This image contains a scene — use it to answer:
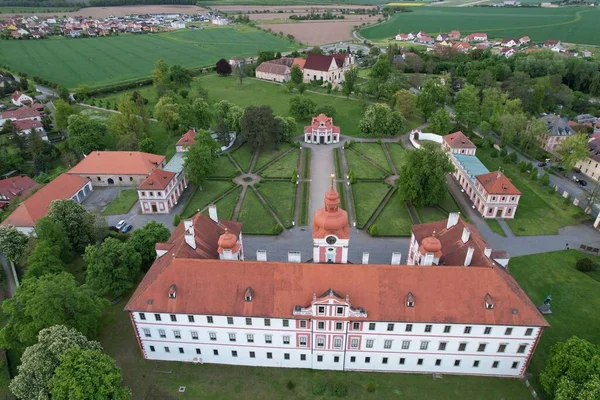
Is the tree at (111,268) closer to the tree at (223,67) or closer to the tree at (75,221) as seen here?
the tree at (75,221)

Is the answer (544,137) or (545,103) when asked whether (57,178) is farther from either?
(545,103)

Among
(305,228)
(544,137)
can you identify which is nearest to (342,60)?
(544,137)

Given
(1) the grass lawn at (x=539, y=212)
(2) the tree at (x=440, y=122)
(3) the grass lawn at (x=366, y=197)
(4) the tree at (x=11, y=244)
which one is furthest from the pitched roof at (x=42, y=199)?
(2) the tree at (x=440, y=122)

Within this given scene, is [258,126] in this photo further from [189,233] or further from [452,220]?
[452,220]

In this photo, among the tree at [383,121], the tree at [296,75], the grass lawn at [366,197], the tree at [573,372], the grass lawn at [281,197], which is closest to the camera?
the tree at [573,372]

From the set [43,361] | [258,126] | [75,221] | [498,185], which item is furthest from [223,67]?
[43,361]
